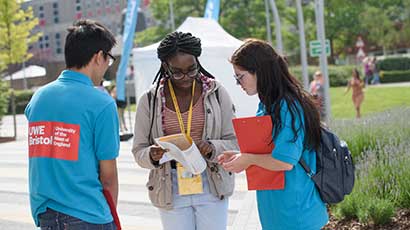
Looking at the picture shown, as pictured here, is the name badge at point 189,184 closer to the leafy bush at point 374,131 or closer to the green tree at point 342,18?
the leafy bush at point 374,131

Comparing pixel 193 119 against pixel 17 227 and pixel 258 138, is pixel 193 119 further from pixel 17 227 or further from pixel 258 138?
pixel 17 227

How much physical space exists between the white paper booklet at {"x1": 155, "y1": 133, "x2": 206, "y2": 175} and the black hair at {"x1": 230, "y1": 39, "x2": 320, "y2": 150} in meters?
0.46

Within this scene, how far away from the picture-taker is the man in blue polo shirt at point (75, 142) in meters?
2.73

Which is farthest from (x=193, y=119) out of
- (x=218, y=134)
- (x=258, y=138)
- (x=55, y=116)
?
(x=55, y=116)

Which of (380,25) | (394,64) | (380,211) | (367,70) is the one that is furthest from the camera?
(380,25)

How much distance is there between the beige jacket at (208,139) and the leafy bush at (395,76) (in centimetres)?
3685

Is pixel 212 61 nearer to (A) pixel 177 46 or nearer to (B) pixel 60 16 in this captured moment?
(A) pixel 177 46

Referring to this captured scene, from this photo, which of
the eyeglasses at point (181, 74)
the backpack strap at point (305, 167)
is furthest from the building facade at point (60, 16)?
the backpack strap at point (305, 167)

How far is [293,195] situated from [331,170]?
A: 245mm

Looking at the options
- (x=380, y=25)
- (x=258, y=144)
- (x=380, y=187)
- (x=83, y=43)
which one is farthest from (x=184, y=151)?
(x=380, y=25)

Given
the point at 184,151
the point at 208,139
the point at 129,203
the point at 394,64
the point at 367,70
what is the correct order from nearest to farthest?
1. the point at 184,151
2. the point at 208,139
3. the point at 129,203
4. the point at 367,70
5. the point at 394,64

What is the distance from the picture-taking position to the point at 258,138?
9.97 feet

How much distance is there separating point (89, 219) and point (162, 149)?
736 mm

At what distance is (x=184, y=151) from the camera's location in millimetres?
3191
